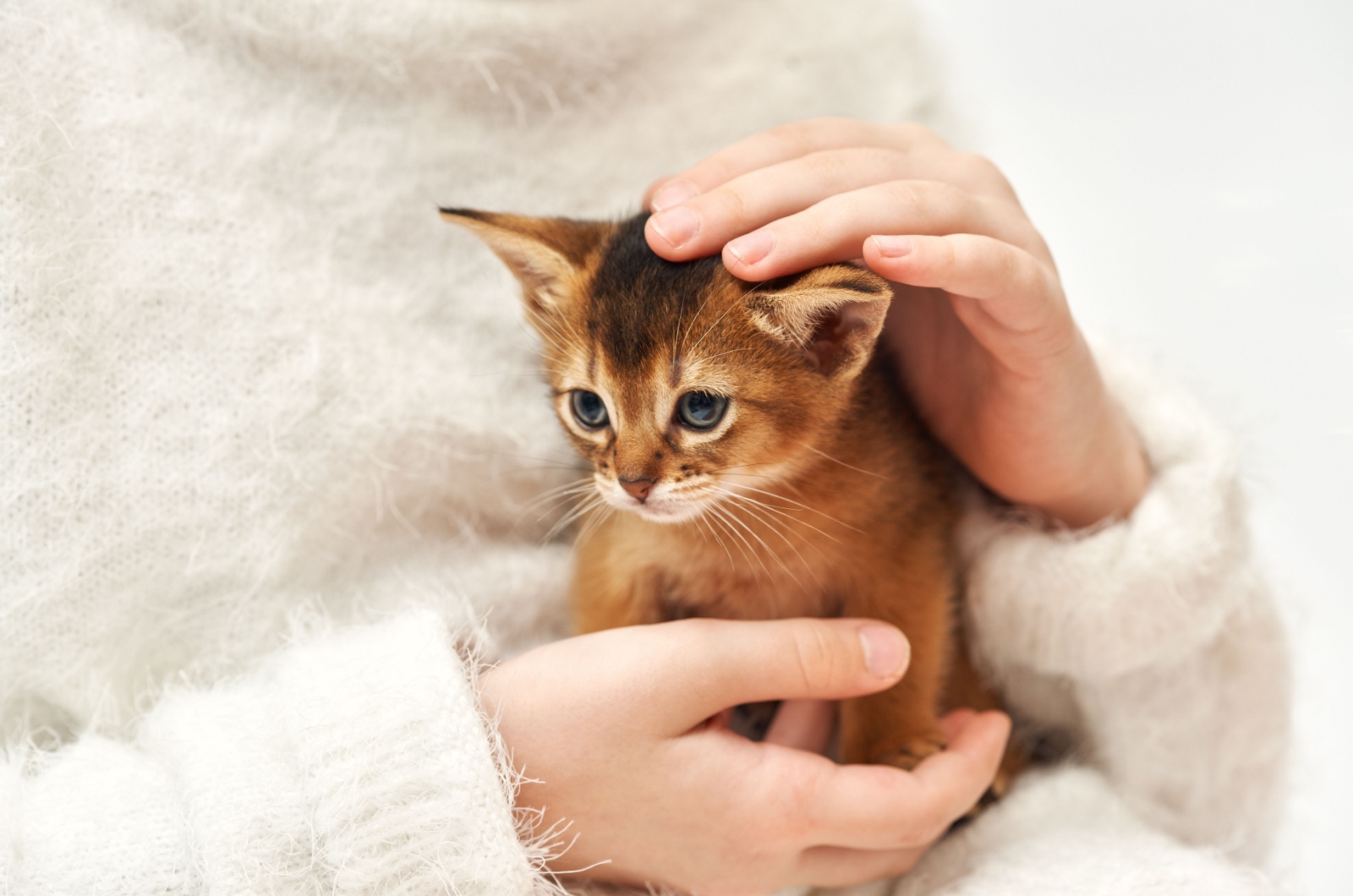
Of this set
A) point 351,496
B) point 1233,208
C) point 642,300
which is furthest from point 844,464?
point 1233,208

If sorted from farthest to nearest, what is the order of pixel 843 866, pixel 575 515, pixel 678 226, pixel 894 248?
pixel 575 515
pixel 843 866
pixel 678 226
pixel 894 248

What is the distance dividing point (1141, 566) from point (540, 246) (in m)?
0.72

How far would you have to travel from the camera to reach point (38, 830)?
0.84 m

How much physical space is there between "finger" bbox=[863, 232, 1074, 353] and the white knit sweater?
30 cm

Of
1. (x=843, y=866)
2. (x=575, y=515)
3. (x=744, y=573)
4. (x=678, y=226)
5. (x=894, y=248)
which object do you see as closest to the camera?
(x=894, y=248)

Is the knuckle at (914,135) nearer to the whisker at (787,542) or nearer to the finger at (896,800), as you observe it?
the whisker at (787,542)

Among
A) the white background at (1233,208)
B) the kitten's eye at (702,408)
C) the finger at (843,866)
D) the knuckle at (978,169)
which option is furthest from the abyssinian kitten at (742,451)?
the white background at (1233,208)

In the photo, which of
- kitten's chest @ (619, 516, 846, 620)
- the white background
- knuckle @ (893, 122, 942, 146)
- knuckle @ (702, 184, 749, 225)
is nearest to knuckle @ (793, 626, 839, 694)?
kitten's chest @ (619, 516, 846, 620)

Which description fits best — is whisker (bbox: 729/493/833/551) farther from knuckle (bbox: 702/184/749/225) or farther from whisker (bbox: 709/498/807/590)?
knuckle (bbox: 702/184/749/225)

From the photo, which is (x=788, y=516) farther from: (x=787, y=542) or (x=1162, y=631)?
(x=1162, y=631)

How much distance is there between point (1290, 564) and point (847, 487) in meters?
1.13

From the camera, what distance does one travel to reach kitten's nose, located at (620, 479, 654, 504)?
0.96m

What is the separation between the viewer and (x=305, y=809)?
0.84 m

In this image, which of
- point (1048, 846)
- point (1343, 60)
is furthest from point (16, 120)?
point (1343, 60)
